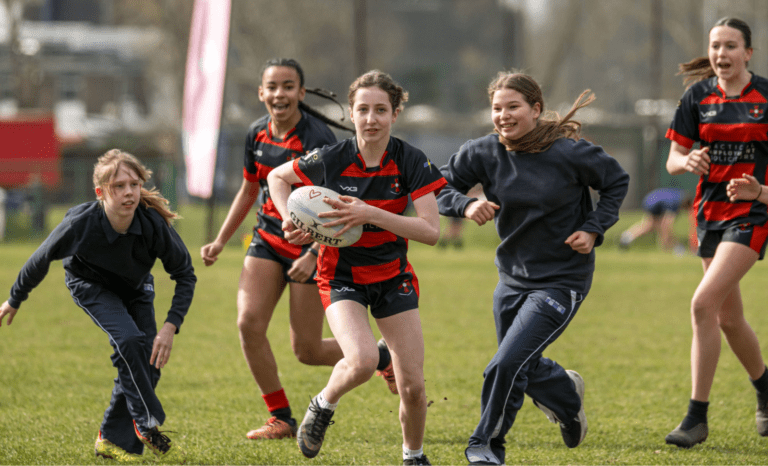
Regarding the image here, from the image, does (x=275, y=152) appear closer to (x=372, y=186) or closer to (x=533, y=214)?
(x=372, y=186)

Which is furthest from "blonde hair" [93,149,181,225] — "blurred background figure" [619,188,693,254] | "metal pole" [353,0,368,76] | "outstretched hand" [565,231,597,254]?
"metal pole" [353,0,368,76]

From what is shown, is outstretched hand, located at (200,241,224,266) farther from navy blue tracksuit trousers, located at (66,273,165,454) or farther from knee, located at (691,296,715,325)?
knee, located at (691,296,715,325)

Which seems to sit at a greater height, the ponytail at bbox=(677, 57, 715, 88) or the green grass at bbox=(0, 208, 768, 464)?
the ponytail at bbox=(677, 57, 715, 88)

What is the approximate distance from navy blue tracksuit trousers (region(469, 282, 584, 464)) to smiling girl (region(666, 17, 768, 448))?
102cm

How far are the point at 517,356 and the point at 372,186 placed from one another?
1.05m

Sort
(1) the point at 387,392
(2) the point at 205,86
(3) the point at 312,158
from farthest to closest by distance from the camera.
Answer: (2) the point at 205,86 → (1) the point at 387,392 → (3) the point at 312,158

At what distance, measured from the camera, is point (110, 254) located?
4258 millimetres

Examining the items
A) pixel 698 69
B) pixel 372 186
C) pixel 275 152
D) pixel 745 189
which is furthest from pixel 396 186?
pixel 698 69

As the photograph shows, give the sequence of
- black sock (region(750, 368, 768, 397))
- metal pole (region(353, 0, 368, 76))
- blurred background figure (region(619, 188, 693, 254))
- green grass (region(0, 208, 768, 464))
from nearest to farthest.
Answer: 1. green grass (region(0, 208, 768, 464))
2. black sock (region(750, 368, 768, 397))
3. blurred background figure (region(619, 188, 693, 254))
4. metal pole (region(353, 0, 368, 76))

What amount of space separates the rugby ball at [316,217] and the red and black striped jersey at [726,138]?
217 cm

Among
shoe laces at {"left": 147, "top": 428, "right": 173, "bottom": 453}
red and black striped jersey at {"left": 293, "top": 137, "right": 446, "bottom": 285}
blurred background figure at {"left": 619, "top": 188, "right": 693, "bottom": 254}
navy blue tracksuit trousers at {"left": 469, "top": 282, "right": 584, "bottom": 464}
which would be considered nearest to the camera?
navy blue tracksuit trousers at {"left": 469, "top": 282, "right": 584, "bottom": 464}

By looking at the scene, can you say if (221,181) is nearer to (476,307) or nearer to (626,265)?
(626,265)

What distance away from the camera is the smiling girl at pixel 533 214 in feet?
13.0

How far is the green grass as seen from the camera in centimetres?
459
